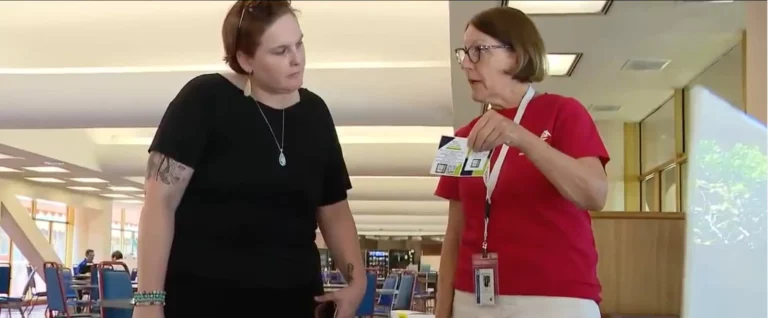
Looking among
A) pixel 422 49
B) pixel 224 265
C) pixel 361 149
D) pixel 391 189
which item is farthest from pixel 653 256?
pixel 391 189

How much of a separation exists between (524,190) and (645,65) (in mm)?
4656

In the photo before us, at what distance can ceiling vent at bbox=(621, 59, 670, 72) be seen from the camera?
5.56 meters

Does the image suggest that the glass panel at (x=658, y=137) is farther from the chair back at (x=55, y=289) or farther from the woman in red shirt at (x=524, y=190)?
the chair back at (x=55, y=289)

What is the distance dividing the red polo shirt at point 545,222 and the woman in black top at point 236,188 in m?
0.36

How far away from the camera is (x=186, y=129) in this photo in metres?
1.40

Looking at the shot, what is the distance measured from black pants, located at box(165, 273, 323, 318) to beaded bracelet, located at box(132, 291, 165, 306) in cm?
3

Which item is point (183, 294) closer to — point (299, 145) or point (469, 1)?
point (299, 145)

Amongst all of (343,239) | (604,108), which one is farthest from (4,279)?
(343,239)

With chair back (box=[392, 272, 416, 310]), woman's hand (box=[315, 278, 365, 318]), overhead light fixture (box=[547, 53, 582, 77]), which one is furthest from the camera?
chair back (box=[392, 272, 416, 310])

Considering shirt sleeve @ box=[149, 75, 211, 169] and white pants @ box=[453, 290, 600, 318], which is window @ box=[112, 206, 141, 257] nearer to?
shirt sleeve @ box=[149, 75, 211, 169]

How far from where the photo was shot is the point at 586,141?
1.37 m

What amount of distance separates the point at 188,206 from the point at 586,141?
706 mm

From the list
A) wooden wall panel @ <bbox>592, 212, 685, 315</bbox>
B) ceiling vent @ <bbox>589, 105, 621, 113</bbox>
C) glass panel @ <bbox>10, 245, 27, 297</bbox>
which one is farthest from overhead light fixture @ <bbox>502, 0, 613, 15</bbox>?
glass panel @ <bbox>10, 245, 27, 297</bbox>

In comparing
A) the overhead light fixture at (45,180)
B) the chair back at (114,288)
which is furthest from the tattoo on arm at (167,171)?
the overhead light fixture at (45,180)
